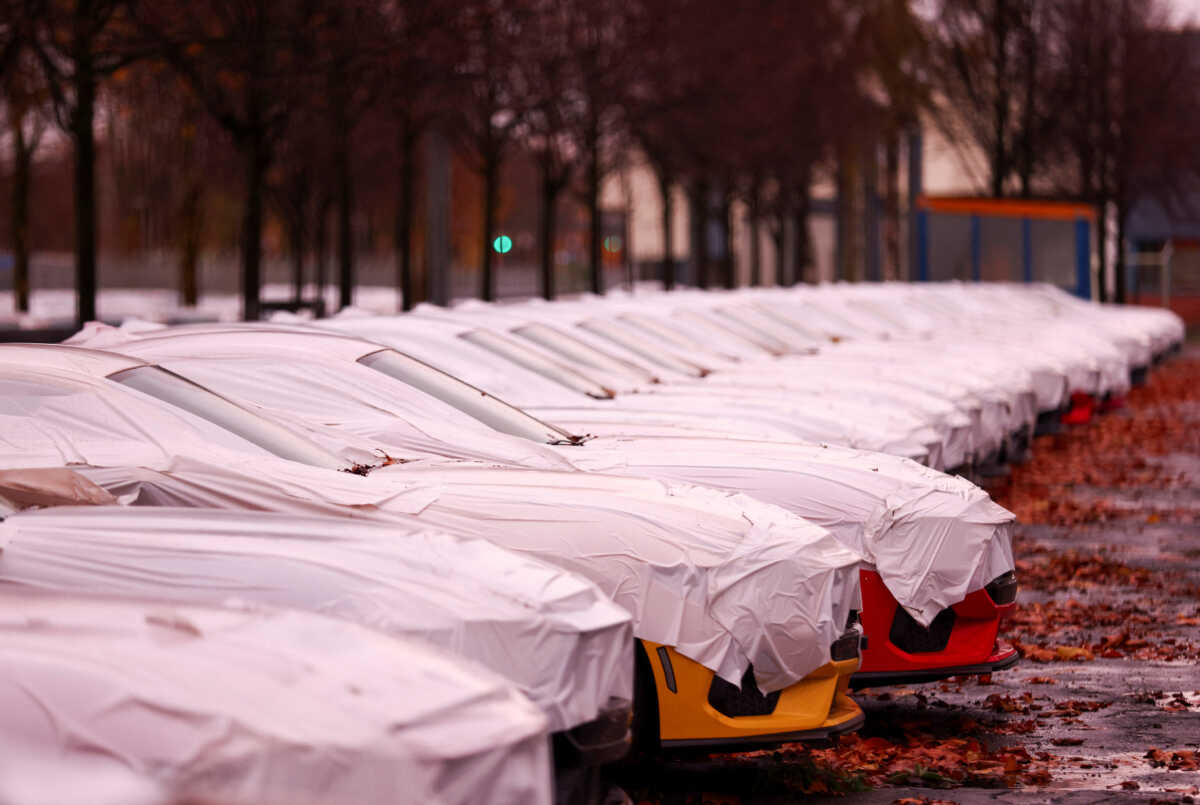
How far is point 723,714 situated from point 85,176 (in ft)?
51.2

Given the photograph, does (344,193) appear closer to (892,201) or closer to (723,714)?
(723,714)

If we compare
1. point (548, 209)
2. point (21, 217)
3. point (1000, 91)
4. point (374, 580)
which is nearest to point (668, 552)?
point (374, 580)

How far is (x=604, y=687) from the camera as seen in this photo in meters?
5.22

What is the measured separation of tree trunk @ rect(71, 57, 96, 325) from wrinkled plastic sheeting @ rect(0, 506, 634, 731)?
14710 millimetres

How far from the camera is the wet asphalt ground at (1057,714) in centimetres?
691

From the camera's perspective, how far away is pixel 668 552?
6.34 metres

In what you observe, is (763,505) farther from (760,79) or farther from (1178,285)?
(1178,285)

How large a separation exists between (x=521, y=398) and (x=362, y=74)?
14885 mm

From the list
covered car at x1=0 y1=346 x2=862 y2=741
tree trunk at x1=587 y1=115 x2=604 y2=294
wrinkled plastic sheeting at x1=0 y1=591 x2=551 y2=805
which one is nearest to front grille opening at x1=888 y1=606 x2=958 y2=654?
covered car at x1=0 y1=346 x2=862 y2=741

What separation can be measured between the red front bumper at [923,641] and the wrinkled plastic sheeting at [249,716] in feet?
11.1

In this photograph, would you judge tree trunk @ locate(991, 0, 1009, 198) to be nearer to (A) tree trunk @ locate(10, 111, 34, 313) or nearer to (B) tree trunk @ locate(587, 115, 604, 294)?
(B) tree trunk @ locate(587, 115, 604, 294)

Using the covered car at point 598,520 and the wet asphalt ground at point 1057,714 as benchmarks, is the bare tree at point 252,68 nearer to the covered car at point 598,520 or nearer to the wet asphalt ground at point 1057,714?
the wet asphalt ground at point 1057,714

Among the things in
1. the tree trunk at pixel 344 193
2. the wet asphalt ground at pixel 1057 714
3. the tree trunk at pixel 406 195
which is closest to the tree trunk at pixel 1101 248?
the tree trunk at pixel 406 195

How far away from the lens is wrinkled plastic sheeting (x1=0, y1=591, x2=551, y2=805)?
390 centimetres
